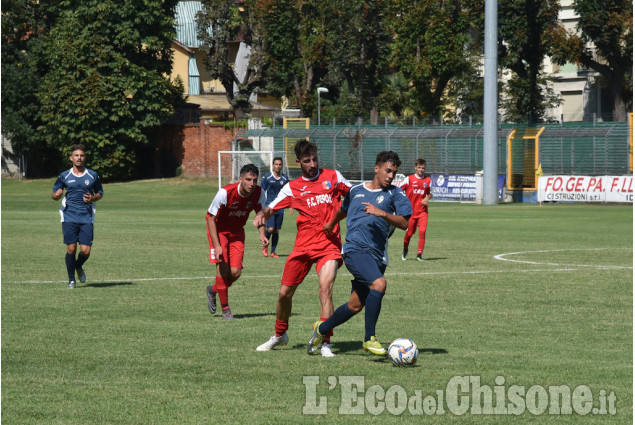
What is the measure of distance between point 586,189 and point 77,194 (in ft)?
115

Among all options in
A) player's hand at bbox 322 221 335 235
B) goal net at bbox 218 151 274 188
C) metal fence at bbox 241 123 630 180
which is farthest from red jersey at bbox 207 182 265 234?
goal net at bbox 218 151 274 188

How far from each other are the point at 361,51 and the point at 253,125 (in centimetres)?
881

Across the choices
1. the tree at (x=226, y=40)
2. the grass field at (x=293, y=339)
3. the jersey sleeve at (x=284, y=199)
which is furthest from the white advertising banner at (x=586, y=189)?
the jersey sleeve at (x=284, y=199)

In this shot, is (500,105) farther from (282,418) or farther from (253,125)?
(282,418)

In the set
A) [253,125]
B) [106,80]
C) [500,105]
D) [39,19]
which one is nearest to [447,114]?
[500,105]

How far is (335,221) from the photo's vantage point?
10.2 m

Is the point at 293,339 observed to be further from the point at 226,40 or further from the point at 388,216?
the point at 226,40

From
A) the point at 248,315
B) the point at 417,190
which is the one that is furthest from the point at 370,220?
the point at 417,190

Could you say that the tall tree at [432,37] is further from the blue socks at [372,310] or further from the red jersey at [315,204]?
the blue socks at [372,310]

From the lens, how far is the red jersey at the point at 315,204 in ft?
34.2

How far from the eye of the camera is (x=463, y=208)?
152ft

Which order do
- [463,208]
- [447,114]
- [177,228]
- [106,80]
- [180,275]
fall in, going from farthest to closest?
1. [106,80]
2. [447,114]
3. [463,208]
4. [177,228]
5. [180,275]

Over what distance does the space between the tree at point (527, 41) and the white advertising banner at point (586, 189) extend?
557 centimetres

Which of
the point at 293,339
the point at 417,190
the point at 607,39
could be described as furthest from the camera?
the point at 607,39
